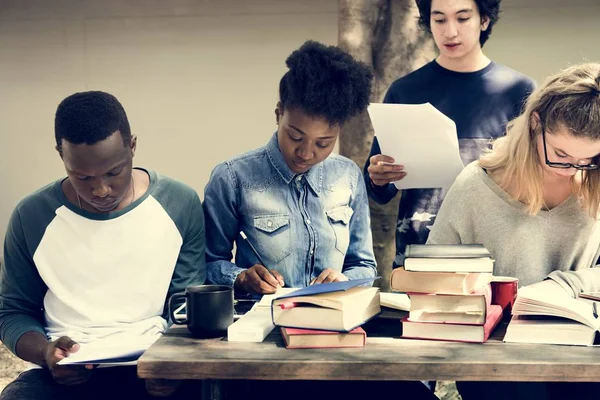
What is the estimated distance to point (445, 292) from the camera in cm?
203

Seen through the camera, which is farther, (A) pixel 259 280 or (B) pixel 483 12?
(B) pixel 483 12

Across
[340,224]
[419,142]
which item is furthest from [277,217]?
[419,142]

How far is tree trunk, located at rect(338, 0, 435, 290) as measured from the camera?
12.5 feet

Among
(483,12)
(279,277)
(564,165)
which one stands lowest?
(279,277)

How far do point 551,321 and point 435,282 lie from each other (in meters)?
0.31

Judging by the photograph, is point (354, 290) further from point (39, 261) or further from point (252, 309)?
point (39, 261)

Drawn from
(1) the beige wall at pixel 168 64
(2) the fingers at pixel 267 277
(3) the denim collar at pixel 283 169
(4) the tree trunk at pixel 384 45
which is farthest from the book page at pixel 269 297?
→ (1) the beige wall at pixel 168 64

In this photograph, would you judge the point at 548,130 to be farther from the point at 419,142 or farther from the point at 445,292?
the point at 445,292

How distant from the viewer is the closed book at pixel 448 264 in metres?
2.02

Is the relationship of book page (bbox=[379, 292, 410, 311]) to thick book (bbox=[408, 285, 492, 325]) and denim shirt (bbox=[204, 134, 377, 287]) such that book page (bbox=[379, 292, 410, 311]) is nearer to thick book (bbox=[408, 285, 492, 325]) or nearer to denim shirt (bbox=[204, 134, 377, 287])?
thick book (bbox=[408, 285, 492, 325])

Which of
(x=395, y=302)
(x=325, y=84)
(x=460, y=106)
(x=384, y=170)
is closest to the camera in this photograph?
(x=395, y=302)

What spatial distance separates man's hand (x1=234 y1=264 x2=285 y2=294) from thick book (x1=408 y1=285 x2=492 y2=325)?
0.53 meters

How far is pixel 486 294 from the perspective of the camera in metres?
2.09

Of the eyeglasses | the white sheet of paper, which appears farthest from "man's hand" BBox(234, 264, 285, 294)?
the eyeglasses
